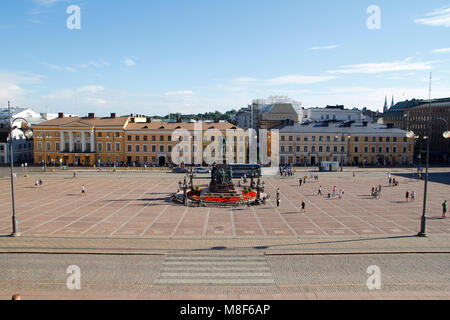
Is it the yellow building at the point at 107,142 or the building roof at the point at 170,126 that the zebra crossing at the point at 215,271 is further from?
the building roof at the point at 170,126

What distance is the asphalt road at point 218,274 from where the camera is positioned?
16.5 m

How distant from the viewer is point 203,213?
33.4m

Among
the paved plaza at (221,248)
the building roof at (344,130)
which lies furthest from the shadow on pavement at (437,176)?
the building roof at (344,130)

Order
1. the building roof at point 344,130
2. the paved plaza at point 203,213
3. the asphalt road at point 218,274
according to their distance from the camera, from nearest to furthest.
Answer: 1. the asphalt road at point 218,274
2. the paved plaza at point 203,213
3. the building roof at point 344,130

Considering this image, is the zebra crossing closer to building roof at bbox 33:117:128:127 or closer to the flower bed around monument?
the flower bed around monument

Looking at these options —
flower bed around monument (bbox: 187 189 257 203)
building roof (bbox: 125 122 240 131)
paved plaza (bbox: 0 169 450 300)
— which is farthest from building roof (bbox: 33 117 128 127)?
flower bed around monument (bbox: 187 189 257 203)

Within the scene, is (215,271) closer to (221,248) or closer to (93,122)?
(221,248)

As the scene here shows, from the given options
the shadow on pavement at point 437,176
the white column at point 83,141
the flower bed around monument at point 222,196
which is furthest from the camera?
the white column at point 83,141

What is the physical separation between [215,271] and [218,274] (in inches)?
18.0

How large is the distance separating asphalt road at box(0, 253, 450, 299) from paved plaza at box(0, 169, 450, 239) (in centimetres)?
488

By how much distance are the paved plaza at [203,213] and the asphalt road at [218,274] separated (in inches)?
192

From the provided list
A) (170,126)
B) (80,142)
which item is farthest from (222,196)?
(80,142)
